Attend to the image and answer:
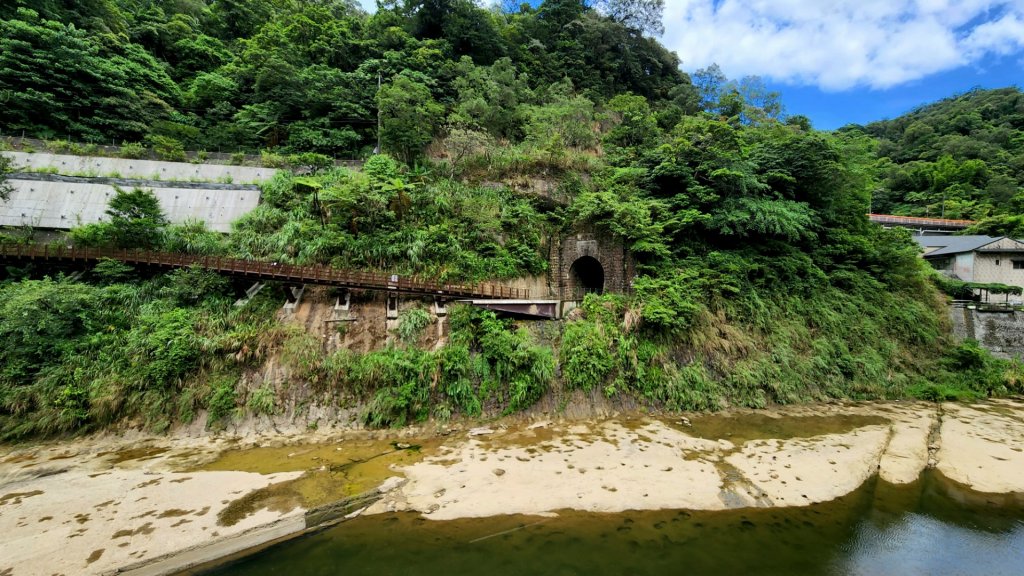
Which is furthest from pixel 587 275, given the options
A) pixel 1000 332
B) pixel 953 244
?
pixel 953 244

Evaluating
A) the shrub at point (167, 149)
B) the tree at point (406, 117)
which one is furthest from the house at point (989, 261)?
Result: the shrub at point (167, 149)

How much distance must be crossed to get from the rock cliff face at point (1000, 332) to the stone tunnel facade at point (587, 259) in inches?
674

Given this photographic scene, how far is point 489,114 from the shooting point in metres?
20.3

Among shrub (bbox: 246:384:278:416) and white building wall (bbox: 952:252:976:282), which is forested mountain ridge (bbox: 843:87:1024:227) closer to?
white building wall (bbox: 952:252:976:282)

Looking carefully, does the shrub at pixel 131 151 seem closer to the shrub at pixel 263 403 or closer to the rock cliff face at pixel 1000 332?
the shrub at pixel 263 403

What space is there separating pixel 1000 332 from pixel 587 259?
2011cm

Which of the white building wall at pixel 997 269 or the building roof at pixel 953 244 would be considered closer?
the white building wall at pixel 997 269

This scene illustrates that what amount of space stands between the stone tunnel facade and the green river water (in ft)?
32.3

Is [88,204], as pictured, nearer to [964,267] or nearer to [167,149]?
[167,149]

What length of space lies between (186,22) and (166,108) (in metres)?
14.6

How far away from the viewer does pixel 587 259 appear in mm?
17828

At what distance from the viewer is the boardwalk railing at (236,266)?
38.4ft

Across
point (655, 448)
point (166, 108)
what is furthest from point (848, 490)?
point (166, 108)

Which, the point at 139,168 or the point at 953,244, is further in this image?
the point at 953,244
